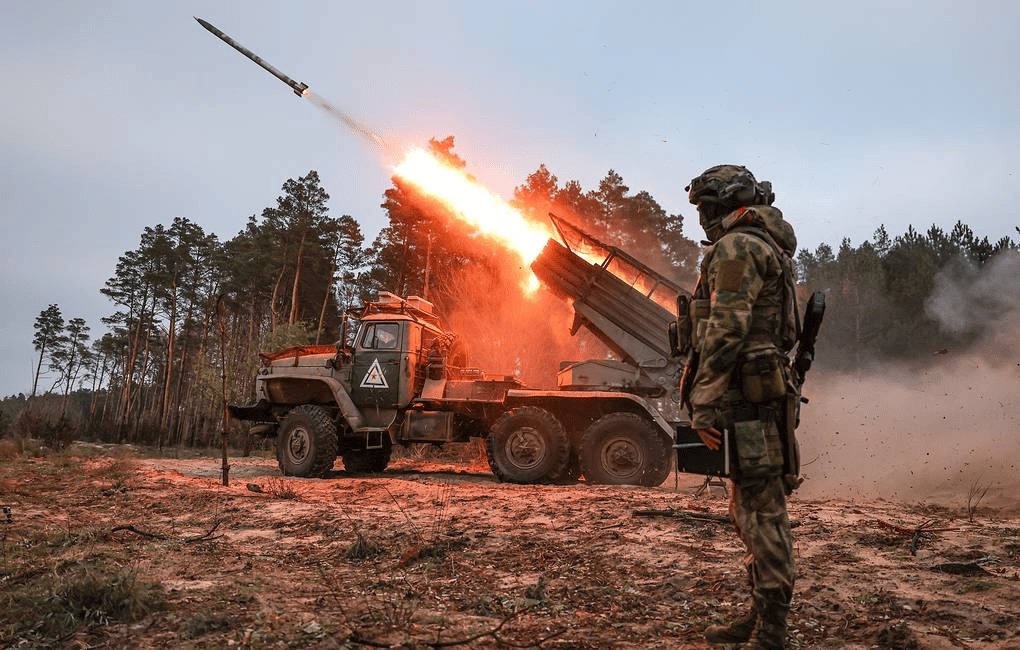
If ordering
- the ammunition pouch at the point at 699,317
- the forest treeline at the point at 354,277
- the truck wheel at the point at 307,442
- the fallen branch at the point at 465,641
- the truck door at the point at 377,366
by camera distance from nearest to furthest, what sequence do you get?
the fallen branch at the point at 465,641 < the ammunition pouch at the point at 699,317 < the truck wheel at the point at 307,442 < the truck door at the point at 377,366 < the forest treeline at the point at 354,277

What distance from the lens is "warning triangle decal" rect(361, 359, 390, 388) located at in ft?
37.4

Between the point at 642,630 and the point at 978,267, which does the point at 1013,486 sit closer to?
the point at 642,630

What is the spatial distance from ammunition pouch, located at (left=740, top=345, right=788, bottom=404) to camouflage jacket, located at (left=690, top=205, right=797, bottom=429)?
0.07 m

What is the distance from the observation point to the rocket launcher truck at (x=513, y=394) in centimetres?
985

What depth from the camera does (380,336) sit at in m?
11.6

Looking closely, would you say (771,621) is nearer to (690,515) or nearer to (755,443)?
(755,443)

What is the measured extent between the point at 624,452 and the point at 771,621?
673cm

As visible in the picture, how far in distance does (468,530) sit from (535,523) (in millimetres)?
722

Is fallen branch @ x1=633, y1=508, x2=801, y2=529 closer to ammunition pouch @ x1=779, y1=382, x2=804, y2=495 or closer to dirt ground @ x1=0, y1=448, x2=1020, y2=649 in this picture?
dirt ground @ x1=0, y1=448, x2=1020, y2=649

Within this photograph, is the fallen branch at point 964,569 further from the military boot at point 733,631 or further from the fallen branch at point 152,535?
the fallen branch at point 152,535

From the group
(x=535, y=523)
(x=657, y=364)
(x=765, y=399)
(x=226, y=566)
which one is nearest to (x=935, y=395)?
(x=657, y=364)

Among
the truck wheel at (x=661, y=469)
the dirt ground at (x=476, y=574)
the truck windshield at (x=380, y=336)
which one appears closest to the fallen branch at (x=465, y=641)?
the dirt ground at (x=476, y=574)

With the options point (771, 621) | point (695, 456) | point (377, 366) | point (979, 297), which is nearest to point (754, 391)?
point (695, 456)

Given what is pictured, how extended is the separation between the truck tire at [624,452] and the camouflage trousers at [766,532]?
20.6ft
